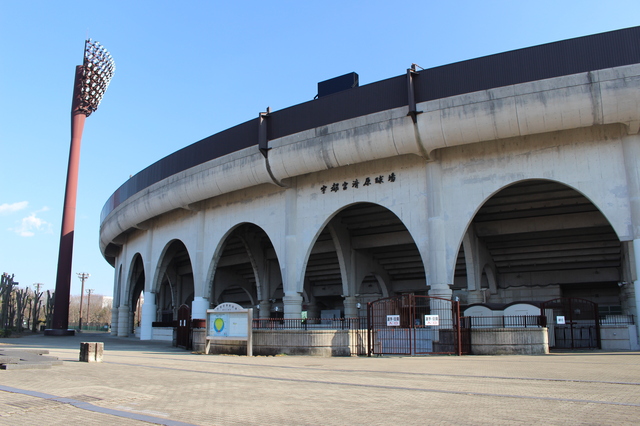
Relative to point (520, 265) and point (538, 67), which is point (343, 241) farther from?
point (538, 67)

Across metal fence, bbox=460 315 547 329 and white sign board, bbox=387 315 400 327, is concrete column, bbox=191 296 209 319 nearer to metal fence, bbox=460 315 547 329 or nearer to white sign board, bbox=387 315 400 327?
metal fence, bbox=460 315 547 329

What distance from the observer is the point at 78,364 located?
15547 millimetres

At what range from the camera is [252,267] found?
152ft

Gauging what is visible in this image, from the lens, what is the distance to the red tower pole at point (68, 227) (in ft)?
165

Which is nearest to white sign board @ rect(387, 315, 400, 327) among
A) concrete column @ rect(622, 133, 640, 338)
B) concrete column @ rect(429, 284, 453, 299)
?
concrete column @ rect(429, 284, 453, 299)

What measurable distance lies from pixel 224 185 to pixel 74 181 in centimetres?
2834

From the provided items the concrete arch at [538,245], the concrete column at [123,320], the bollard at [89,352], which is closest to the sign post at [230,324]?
the bollard at [89,352]

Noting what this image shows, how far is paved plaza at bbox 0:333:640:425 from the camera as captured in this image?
23.5ft

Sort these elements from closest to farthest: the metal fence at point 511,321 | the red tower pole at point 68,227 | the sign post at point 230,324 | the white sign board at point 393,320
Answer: the white sign board at point 393,320, the sign post at point 230,324, the metal fence at point 511,321, the red tower pole at point 68,227

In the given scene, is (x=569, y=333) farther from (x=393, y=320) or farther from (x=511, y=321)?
(x=393, y=320)

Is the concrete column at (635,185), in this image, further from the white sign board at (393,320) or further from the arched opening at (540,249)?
the white sign board at (393,320)

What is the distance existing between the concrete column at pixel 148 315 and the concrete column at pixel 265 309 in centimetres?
818

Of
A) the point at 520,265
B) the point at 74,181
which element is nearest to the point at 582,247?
the point at 520,265

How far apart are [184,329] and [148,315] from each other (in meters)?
14.5
